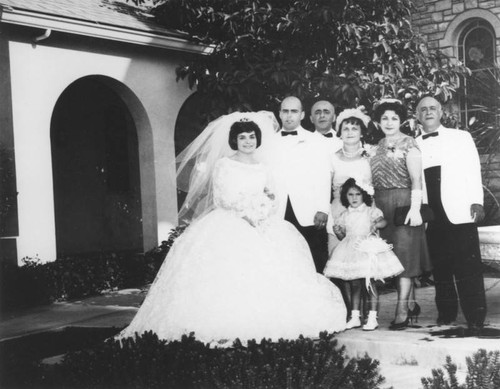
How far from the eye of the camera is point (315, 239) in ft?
18.7

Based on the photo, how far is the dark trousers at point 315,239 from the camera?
18.4ft

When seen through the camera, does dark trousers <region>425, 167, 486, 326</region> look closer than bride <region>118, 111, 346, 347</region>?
No

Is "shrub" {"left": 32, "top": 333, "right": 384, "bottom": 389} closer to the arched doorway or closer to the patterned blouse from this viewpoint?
the patterned blouse

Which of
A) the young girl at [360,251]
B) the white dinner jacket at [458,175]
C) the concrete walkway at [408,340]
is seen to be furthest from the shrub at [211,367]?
the white dinner jacket at [458,175]

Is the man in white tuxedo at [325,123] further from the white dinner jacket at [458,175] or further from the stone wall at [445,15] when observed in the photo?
the stone wall at [445,15]

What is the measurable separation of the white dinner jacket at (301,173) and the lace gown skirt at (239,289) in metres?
0.29

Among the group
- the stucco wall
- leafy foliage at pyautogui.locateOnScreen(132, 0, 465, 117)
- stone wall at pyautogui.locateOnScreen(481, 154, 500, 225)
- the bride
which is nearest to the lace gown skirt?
the bride

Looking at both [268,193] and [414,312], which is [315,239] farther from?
[414,312]

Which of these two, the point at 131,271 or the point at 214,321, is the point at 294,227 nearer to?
the point at 214,321

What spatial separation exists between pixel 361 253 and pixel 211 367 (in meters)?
1.53

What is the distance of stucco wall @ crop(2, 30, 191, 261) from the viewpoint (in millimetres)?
8320

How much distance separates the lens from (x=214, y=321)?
481 cm

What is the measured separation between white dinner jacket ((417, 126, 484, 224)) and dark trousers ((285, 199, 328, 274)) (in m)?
1.12

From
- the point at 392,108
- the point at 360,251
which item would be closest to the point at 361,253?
the point at 360,251
